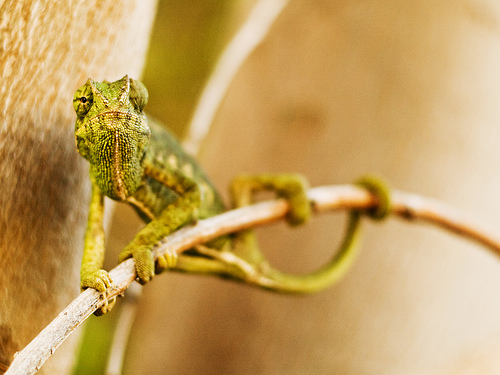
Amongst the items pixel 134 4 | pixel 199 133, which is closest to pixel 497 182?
pixel 199 133

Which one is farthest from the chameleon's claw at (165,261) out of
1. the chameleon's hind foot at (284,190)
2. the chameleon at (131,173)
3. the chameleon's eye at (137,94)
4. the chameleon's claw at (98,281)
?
the chameleon's hind foot at (284,190)

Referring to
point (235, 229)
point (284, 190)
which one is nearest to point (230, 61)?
point (284, 190)

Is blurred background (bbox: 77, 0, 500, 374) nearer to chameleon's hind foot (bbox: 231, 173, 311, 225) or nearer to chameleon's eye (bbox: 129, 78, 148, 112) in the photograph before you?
chameleon's hind foot (bbox: 231, 173, 311, 225)

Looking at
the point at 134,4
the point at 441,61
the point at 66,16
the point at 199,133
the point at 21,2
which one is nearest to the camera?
the point at 21,2

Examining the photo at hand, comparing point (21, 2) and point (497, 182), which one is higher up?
point (497, 182)

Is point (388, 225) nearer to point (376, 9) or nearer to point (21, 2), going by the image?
point (376, 9)

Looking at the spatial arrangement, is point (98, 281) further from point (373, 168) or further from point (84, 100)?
point (373, 168)
